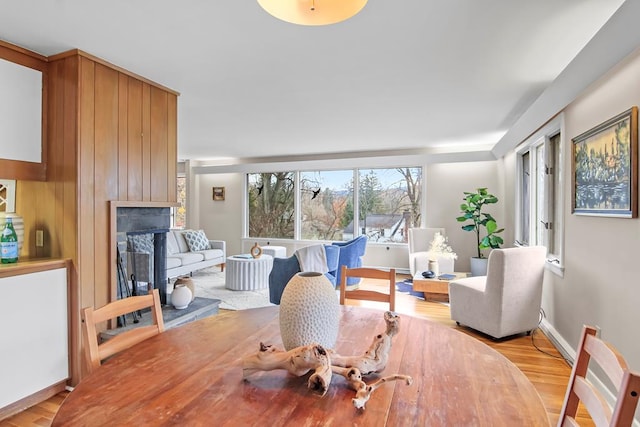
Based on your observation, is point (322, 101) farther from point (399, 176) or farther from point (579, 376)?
point (399, 176)

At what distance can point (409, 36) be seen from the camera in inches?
85.3

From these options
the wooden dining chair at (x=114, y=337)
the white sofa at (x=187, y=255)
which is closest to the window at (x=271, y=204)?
the white sofa at (x=187, y=255)

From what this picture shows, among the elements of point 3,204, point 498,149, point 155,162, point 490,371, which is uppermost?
point 498,149

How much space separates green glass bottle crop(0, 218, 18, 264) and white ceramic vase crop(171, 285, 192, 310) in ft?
3.85

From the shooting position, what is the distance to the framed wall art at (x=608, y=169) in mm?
2021

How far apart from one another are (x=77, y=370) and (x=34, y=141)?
5.33 ft

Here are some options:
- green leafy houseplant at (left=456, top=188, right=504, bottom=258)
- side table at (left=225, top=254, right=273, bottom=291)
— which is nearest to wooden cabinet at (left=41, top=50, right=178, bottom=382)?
side table at (left=225, top=254, right=273, bottom=291)

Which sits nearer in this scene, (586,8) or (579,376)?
(579,376)

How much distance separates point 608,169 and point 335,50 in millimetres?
2012

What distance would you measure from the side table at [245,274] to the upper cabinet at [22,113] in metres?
2.92

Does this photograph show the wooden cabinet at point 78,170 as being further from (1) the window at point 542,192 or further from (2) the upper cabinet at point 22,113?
(1) the window at point 542,192

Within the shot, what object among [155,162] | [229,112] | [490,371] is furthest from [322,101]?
[490,371]

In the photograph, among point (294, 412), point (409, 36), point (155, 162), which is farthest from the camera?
point (155, 162)

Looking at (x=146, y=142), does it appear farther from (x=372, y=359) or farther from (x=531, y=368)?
(x=531, y=368)
